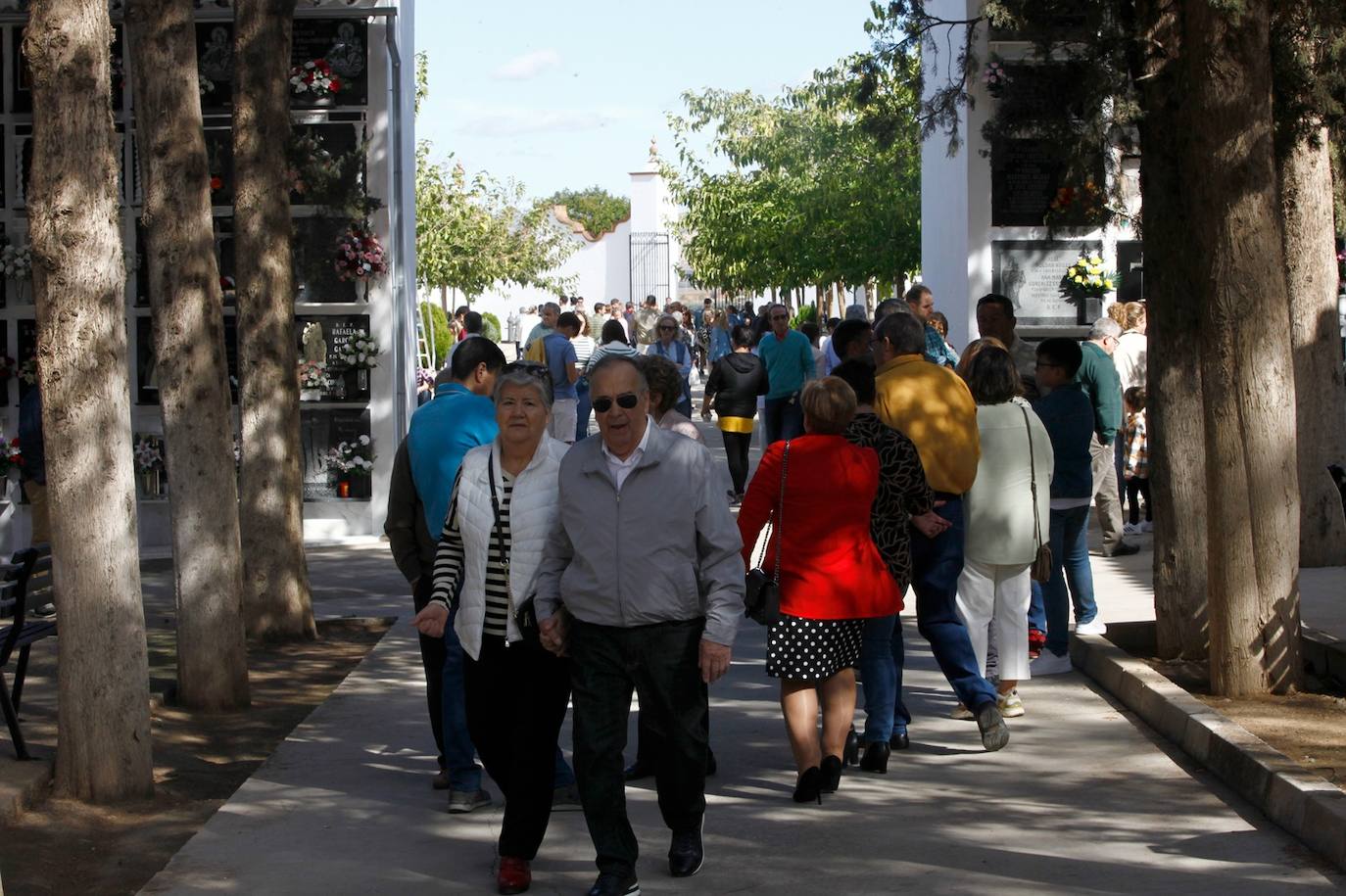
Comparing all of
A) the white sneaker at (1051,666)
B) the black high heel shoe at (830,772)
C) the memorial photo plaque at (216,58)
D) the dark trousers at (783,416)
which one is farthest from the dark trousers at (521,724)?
the dark trousers at (783,416)

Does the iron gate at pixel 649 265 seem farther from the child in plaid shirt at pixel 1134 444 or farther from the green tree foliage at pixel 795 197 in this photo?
the child in plaid shirt at pixel 1134 444

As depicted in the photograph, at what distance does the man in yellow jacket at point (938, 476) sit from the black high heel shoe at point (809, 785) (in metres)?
0.81

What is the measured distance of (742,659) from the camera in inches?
440

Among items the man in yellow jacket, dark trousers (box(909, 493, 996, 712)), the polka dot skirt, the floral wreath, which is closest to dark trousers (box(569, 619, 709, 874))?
the polka dot skirt

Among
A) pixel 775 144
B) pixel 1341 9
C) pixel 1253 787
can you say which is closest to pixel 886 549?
pixel 1253 787

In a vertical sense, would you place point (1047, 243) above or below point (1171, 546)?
above

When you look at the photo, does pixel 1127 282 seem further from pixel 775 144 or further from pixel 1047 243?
pixel 775 144

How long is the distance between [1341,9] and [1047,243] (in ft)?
22.3

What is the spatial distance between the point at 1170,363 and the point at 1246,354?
1666mm

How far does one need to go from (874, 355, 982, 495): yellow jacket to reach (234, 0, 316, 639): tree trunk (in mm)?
4851

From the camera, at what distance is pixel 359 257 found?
17.1 meters

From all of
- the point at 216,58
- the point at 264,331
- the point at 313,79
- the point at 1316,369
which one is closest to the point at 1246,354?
the point at 1316,369

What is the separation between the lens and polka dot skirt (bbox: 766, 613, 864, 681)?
7227mm

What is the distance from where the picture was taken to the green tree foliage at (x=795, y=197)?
128 feet
